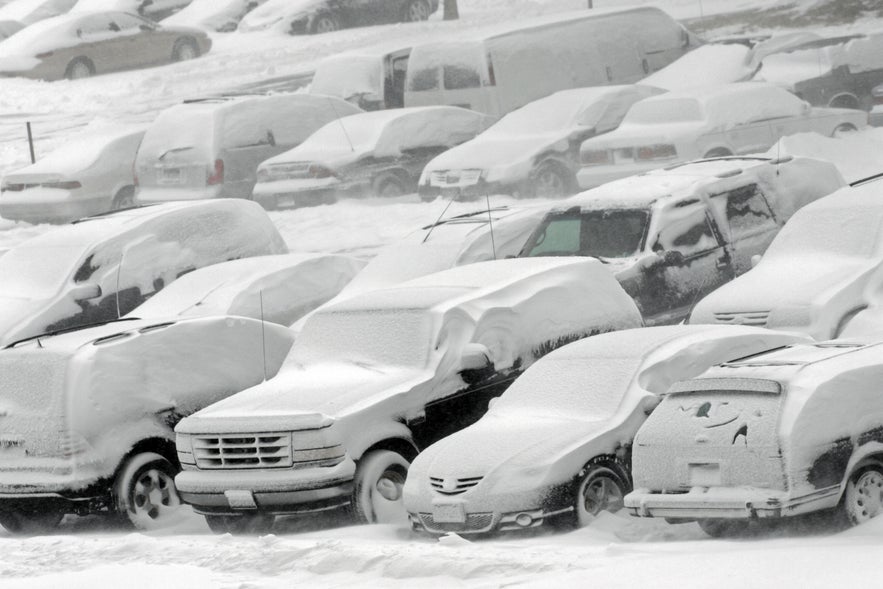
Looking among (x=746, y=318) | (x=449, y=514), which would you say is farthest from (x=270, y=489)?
(x=746, y=318)

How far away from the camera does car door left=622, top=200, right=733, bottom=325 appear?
525 inches

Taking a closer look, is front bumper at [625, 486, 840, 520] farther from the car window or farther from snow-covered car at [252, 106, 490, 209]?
snow-covered car at [252, 106, 490, 209]

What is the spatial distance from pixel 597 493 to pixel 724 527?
1001 mm

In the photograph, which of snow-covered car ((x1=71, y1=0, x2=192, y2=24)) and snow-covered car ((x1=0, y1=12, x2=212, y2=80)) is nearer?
snow-covered car ((x1=0, y1=12, x2=212, y2=80))

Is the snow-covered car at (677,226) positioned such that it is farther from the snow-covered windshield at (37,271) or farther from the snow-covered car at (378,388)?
the snow-covered windshield at (37,271)

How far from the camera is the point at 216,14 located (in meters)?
38.5

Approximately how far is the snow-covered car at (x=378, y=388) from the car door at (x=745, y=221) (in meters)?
2.16

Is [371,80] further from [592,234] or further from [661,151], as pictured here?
[592,234]

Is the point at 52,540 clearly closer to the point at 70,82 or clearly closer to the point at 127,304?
the point at 127,304

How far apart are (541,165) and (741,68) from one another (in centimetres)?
458

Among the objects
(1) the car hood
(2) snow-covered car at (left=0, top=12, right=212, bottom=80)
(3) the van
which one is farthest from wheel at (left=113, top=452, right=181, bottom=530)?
(2) snow-covered car at (left=0, top=12, right=212, bottom=80)

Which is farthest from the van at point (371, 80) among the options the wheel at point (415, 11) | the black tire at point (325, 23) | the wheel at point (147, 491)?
the wheel at point (147, 491)

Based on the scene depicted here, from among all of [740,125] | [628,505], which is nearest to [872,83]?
[740,125]

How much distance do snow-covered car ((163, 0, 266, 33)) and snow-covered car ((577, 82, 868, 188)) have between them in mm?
21258
